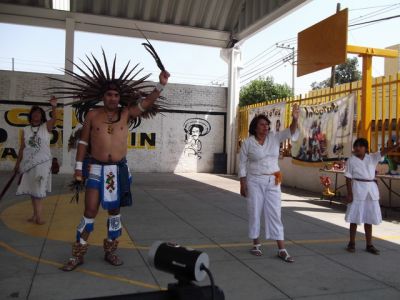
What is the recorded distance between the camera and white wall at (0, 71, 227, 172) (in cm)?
1609

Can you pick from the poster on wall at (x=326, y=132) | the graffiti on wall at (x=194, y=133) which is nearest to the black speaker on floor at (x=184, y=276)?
the poster on wall at (x=326, y=132)

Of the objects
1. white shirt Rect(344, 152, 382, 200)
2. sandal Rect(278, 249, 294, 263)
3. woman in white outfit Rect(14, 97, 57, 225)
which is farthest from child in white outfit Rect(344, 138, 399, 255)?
woman in white outfit Rect(14, 97, 57, 225)

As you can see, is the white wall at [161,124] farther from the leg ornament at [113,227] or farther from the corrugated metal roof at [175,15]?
the leg ornament at [113,227]

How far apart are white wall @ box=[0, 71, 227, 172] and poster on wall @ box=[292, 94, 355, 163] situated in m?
5.70

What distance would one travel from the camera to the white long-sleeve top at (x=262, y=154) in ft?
17.3

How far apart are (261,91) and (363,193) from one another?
97.5 ft

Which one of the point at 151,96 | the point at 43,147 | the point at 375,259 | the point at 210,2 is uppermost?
the point at 210,2

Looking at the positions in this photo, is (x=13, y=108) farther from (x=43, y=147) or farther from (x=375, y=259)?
(x=375, y=259)

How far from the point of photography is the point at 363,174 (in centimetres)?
574

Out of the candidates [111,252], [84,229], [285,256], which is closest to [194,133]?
[285,256]

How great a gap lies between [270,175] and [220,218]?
2700 millimetres

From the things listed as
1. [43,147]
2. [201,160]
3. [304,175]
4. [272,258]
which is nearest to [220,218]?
[272,258]

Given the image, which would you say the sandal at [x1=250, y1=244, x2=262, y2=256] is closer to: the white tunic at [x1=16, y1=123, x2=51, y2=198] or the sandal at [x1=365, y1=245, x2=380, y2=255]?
the sandal at [x1=365, y1=245, x2=380, y2=255]

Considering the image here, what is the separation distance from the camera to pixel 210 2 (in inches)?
655
